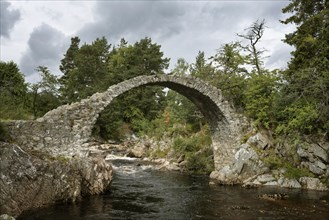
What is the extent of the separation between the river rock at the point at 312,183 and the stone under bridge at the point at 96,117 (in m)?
3.86

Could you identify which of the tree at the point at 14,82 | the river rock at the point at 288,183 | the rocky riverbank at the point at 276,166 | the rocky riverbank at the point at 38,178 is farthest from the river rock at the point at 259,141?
the tree at the point at 14,82

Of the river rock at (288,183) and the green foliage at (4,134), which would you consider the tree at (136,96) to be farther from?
the green foliage at (4,134)

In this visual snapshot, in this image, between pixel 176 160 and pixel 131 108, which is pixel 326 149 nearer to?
pixel 176 160

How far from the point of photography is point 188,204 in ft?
37.2

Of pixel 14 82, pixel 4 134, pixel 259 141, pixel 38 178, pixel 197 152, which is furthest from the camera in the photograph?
pixel 14 82

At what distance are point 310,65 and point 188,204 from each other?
935 cm

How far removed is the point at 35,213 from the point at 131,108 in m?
32.6

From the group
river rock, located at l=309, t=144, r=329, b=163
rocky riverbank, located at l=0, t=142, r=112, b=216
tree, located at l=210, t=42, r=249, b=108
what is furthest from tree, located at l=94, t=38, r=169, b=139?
rocky riverbank, located at l=0, t=142, r=112, b=216

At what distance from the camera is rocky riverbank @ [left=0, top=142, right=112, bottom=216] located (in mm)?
9234

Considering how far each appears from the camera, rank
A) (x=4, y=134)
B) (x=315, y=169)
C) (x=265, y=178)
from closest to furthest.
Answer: (x=4, y=134) → (x=315, y=169) → (x=265, y=178)

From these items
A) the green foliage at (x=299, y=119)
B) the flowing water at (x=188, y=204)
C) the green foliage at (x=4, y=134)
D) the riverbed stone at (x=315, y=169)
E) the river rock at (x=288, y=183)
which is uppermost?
the green foliage at (x=299, y=119)

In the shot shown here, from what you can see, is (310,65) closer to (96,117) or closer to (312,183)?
(312,183)

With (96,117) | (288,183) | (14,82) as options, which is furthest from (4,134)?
(14,82)

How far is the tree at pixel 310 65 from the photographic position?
559 inches
